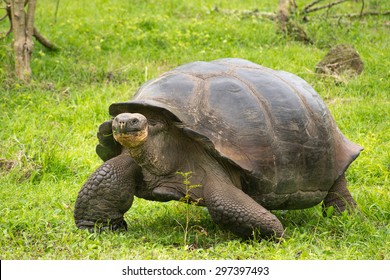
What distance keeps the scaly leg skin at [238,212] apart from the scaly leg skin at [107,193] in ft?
1.56

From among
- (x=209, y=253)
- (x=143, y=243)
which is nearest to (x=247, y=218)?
(x=209, y=253)

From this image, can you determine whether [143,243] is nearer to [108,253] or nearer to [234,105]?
[108,253]

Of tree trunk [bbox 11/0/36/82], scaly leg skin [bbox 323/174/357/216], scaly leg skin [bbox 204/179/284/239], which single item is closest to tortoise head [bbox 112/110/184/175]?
scaly leg skin [bbox 204/179/284/239]

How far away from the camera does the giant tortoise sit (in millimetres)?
4215

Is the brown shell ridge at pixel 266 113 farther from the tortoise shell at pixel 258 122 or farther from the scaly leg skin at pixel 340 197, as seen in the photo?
the scaly leg skin at pixel 340 197

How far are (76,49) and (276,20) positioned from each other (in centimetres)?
281

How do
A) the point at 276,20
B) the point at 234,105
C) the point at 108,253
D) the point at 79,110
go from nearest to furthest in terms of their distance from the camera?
the point at 108,253 < the point at 234,105 < the point at 79,110 < the point at 276,20

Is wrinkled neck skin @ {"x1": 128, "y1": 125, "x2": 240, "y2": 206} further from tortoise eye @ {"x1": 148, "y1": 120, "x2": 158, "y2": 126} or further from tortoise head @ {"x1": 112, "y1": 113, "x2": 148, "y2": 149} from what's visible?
tortoise head @ {"x1": 112, "y1": 113, "x2": 148, "y2": 149}

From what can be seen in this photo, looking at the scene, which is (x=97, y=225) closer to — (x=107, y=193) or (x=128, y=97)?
(x=107, y=193)

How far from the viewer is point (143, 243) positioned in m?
4.31

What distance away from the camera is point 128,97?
7.61 metres

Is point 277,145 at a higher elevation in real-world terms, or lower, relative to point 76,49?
higher

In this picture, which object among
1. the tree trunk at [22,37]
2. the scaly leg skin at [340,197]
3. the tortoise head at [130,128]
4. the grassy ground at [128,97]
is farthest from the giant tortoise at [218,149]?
the tree trunk at [22,37]

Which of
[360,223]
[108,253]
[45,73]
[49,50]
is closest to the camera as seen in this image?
[108,253]
